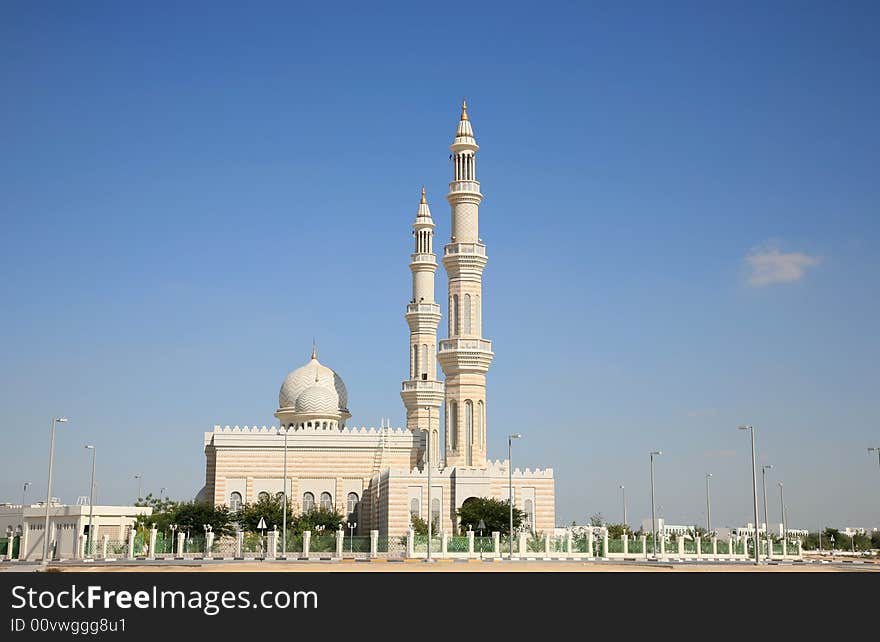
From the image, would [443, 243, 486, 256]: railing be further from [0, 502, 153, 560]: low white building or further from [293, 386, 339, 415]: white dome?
[0, 502, 153, 560]: low white building

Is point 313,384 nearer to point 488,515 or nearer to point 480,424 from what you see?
point 480,424

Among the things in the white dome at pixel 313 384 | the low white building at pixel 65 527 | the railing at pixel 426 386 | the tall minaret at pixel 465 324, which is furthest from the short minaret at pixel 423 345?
the low white building at pixel 65 527

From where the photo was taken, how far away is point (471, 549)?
63.7m

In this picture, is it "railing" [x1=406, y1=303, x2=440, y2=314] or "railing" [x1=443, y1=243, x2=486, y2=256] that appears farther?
"railing" [x1=406, y1=303, x2=440, y2=314]

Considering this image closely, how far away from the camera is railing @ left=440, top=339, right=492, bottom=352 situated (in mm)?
76062

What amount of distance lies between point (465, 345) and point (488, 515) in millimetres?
11507

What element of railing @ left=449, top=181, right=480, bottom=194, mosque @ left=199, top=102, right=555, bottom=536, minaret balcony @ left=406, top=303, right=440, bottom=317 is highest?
railing @ left=449, top=181, right=480, bottom=194

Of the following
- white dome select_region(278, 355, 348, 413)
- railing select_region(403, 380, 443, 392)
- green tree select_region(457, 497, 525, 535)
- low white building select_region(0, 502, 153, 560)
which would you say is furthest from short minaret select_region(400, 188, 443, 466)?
low white building select_region(0, 502, 153, 560)

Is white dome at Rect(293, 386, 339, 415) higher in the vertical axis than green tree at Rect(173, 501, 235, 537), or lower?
higher

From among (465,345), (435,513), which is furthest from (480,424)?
(435,513)
